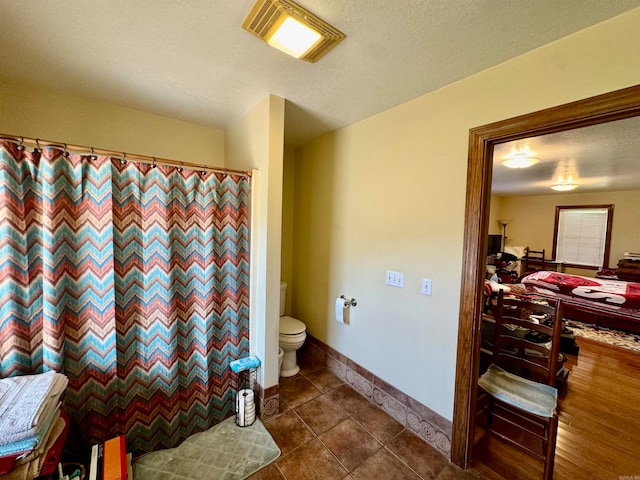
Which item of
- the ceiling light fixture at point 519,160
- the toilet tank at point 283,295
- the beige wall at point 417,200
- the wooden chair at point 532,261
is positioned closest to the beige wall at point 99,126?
the beige wall at point 417,200

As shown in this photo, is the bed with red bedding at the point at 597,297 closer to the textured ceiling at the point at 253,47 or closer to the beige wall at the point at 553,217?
the beige wall at the point at 553,217

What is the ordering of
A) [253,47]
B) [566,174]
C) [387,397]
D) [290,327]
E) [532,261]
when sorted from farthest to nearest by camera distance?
1. [532,261]
2. [566,174]
3. [290,327]
4. [387,397]
5. [253,47]

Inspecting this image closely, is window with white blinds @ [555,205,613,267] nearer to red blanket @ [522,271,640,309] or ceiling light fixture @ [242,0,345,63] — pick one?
red blanket @ [522,271,640,309]

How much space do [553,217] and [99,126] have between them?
332 inches

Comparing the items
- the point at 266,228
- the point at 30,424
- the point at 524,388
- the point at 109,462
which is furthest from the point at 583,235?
the point at 30,424

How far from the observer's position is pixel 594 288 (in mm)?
4176

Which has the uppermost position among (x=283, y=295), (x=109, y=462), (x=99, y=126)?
(x=99, y=126)

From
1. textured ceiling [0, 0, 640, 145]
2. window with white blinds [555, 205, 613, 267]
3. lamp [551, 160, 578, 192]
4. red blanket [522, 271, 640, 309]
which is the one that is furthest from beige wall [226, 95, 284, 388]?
window with white blinds [555, 205, 613, 267]

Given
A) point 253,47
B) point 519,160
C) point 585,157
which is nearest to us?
point 253,47

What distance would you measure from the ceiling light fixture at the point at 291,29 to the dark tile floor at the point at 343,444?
2401mm

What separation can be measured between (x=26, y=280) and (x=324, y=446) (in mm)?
1995

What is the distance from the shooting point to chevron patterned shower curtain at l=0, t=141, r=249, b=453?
1.31 m

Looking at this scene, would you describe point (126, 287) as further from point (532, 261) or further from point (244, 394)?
point (532, 261)

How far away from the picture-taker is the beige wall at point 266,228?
1.88 metres
